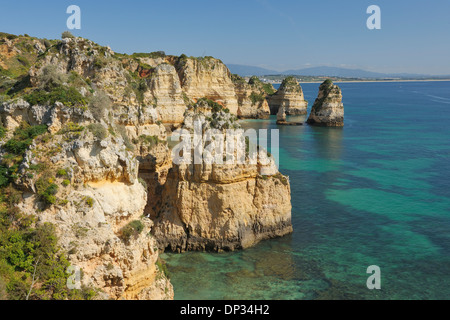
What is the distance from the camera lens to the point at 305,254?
83.9 ft

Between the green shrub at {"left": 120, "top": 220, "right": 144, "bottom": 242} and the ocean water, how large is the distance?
714cm

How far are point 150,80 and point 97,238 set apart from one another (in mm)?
45621

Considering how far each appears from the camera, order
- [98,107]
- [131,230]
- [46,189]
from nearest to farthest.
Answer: [46,189], [131,230], [98,107]

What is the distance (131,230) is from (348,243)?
18.7m

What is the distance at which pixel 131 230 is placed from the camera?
14289 mm

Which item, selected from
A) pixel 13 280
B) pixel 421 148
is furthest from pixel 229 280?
pixel 421 148

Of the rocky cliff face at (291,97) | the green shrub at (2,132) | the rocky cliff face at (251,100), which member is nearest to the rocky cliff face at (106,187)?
the green shrub at (2,132)

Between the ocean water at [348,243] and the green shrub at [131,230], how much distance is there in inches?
281

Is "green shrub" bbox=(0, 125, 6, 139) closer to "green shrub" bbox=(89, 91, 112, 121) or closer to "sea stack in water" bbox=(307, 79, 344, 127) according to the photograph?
"green shrub" bbox=(89, 91, 112, 121)

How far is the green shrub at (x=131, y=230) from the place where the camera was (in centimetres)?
1415

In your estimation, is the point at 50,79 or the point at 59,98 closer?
the point at 59,98

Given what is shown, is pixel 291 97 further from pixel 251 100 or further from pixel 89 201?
pixel 89 201

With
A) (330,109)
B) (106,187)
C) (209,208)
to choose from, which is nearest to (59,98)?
(106,187)

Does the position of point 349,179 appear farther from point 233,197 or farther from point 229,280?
point 229,280
